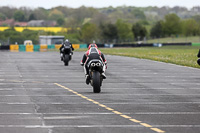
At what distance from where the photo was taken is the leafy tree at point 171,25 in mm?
141625

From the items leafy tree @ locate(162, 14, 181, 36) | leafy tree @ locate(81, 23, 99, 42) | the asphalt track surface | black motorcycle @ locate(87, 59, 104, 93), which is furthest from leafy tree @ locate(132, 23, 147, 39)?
black motorcycle @ locate(87, 59, 104, 93)

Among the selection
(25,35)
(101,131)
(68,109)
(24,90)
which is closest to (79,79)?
(24,90)

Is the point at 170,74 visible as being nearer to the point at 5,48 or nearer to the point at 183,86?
the point at 183,86

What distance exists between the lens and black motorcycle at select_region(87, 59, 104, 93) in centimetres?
1669

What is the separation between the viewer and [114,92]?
56.8 feet

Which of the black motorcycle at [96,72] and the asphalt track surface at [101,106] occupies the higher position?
the black motorcycle at [96,72]

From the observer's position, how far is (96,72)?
16828 mm

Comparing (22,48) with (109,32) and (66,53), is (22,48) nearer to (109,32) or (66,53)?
(66,53)

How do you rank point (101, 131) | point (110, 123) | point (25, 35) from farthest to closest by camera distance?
1. point (25, 35)
2. point (110, 123)
3. point (101, 131)

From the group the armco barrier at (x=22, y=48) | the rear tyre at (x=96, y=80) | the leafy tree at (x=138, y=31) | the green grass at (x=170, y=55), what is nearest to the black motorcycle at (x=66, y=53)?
the green grass at (x=170, y=55)

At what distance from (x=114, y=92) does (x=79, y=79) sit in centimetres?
541

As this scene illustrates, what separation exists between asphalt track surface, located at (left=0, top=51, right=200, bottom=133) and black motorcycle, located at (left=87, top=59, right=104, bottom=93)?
0.94 feet

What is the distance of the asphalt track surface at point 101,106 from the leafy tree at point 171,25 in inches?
4747

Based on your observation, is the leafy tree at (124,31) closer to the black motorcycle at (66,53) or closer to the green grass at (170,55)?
the green grass at (170,55)
